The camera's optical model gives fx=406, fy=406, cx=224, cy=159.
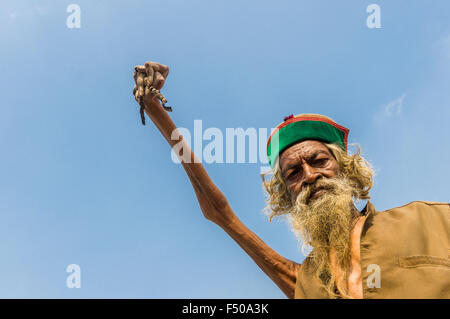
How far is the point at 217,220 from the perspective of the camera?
167 inches

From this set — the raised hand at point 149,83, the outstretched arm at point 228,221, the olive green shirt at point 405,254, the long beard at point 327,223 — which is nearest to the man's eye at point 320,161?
the long beard at point 327,223

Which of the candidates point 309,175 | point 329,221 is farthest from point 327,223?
point 309,175

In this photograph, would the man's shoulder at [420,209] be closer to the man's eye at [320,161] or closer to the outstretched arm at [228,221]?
the man's eye at [320,161]

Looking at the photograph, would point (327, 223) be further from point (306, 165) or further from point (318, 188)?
point (306, 165)

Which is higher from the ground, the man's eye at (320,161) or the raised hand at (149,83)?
the raised hand at (149,83)

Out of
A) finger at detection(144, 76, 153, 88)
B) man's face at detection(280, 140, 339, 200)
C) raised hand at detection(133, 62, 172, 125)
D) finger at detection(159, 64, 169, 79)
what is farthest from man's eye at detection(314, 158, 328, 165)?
finger at detection(144, 76, 153, 88)

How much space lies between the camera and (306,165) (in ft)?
13.5

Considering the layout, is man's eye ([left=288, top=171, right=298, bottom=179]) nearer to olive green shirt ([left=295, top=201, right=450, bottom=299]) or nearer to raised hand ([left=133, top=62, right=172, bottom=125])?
olive green shirt ([left=295, top=201, right=450, bottom=299])

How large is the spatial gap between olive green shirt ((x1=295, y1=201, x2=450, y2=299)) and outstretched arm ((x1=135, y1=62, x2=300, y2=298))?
17.2 inches

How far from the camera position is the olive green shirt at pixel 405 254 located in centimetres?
308

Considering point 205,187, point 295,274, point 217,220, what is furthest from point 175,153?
point 295,274

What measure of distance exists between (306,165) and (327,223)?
63cm
